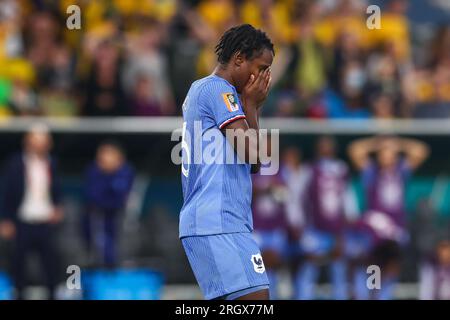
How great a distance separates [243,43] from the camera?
19.5ft

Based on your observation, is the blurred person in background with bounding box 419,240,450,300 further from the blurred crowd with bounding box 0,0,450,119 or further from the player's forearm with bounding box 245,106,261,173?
the player's forearm with bounding box 245,106,261,173

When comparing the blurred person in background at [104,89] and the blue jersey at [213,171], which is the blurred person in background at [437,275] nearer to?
the blurred person in background at [104,89]

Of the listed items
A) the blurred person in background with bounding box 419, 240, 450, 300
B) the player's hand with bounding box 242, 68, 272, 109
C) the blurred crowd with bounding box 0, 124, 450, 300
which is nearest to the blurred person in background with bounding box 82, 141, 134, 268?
the blurred crowd with bounding box 0, 124, 450, 300

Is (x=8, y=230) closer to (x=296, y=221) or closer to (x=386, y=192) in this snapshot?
(x=296, y=221)

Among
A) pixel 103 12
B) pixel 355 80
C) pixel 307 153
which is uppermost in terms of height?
pixel 103 12

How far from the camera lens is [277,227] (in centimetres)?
1364

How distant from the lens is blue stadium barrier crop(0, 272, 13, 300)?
40.8 feet

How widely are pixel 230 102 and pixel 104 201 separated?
7.81m

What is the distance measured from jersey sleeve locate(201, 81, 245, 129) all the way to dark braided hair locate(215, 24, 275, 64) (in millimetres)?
190

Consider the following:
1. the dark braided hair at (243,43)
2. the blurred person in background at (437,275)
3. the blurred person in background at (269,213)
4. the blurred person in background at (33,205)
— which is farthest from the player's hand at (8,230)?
the dark braided hair at (243,43)

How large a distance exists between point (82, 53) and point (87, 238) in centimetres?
258

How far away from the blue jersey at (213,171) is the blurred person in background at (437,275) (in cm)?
809
